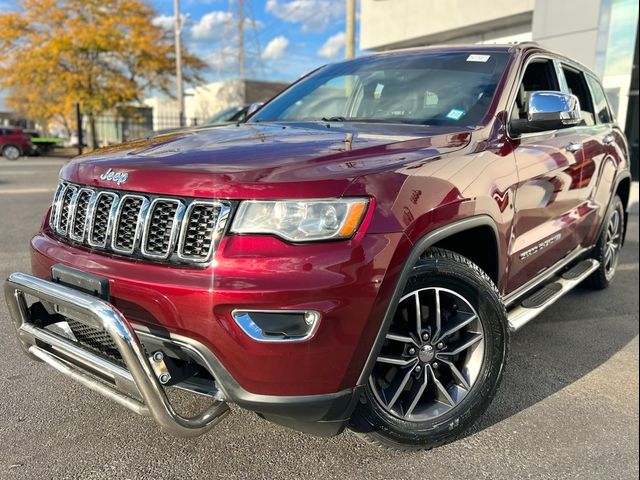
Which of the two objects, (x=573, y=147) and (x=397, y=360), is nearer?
(x=397, y=360)

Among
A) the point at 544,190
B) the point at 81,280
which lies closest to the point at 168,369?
the point at 81,280

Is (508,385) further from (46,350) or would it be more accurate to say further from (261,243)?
(46,350)

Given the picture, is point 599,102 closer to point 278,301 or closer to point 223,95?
point 278,301

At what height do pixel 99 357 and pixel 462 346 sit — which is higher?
pixel 99 357

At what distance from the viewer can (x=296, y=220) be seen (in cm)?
190

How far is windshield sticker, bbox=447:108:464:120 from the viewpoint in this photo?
2897mm

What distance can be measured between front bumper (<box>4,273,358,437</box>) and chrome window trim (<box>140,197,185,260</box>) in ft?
0.82

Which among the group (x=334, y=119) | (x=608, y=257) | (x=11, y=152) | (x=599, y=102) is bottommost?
(x=11, y=152)

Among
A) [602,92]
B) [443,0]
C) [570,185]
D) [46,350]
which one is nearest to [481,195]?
[570,185]

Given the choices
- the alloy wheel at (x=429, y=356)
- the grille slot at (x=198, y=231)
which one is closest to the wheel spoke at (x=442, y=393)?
the alloy wheel at (x=429, y=356)

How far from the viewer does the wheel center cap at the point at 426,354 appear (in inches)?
92.5

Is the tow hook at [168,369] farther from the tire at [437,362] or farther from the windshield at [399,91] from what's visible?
the windshield at [399,91]

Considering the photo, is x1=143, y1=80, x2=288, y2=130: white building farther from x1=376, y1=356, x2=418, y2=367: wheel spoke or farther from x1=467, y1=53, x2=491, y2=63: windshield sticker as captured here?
x1=376, y1=356, x2=418, y2=367: wheel spoke

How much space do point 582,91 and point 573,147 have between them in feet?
3.67
